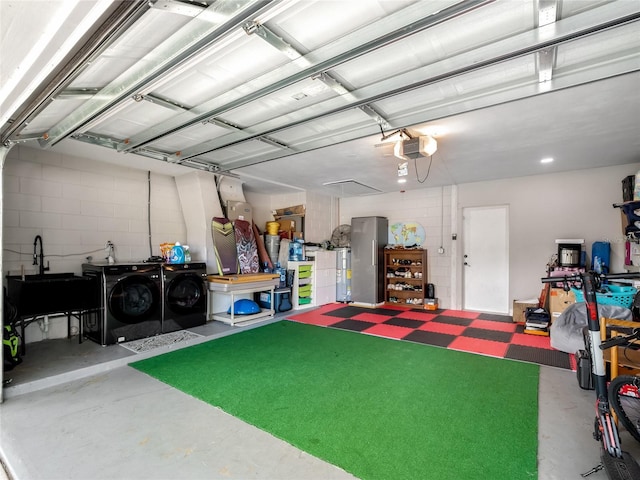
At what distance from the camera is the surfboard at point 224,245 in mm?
5301

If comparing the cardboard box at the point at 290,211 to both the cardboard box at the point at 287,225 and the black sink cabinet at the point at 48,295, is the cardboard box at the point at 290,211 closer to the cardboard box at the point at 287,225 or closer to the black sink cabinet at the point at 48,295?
→ the cardboard box at the point at 287,225

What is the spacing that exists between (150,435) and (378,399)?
1.77 m

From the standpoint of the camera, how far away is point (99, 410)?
8.21 ft

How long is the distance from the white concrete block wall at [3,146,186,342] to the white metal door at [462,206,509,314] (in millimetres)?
5876

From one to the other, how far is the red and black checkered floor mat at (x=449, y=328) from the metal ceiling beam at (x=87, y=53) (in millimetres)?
4393

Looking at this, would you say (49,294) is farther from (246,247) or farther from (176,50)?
(176,50)

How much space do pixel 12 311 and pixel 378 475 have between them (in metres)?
3.82

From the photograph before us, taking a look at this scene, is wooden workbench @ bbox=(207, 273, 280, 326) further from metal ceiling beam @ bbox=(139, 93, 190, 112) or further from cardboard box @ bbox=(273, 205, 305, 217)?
metal ceiling beam @ bbox=(139, 93, 190, 112)

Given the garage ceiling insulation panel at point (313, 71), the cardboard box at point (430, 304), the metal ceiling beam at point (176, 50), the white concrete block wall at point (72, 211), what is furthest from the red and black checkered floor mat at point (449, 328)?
the metal ceiling beam at point (176, 50)

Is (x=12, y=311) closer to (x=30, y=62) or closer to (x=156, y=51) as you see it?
(x=30, y=62)

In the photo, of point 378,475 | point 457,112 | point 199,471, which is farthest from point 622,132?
point 199,471

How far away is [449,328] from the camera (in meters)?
5.03

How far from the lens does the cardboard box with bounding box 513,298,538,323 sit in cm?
525

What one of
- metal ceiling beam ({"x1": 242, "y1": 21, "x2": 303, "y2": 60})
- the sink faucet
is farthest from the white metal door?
the sink faucet
